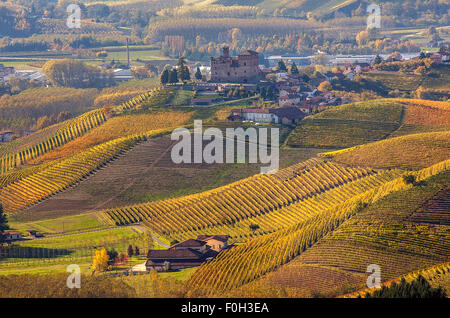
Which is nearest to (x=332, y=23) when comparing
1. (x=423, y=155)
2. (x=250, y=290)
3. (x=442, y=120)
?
(x=442, y=120)

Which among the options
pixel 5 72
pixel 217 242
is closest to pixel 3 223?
pixel 217 242

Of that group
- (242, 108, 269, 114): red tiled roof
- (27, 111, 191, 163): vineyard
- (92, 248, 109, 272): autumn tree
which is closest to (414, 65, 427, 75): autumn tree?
(242, 108, 269, 114): red tiled roof

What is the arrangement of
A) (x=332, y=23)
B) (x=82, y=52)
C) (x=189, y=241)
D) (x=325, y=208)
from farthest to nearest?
(x=332, y=23) < (x=82, y=52) < (x=325, y=208) < (x=189, y=241)

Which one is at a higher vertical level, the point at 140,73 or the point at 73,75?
the point at 140,73

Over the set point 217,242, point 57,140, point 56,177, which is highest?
point 57,140

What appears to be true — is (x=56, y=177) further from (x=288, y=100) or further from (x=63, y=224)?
(x=288, y=100)
